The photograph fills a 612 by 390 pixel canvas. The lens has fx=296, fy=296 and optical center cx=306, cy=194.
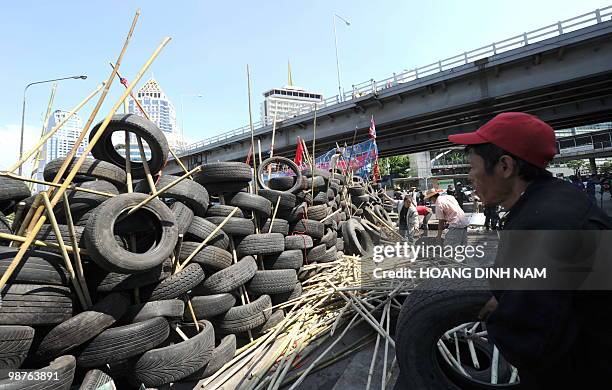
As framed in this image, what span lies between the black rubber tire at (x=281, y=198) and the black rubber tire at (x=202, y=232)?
1047 millimetres

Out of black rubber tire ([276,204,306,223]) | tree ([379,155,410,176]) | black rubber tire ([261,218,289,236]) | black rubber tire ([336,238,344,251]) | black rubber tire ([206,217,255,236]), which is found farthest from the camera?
tree ([379,155,410,176])

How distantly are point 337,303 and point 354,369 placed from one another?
3.54 ft

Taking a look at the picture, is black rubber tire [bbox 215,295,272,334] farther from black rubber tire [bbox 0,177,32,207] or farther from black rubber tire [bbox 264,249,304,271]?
black rubber tire [bbox 0,177,32,207]

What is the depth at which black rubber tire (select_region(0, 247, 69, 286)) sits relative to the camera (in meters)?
Answer: 1.92

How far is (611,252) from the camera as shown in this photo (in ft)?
3.27

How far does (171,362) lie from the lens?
89.4 inches

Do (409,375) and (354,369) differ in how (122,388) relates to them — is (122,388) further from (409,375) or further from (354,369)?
(409,375)

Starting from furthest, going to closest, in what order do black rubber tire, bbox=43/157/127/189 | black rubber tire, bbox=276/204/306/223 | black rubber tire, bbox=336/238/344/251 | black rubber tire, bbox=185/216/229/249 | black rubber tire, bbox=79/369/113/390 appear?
black rubber tire, bbox=336/238/344/251 < black rubber tire, bbox=276/204/306/223 < black rubber tire, bbox=185/216/229/249 < black rubber tire, bbox=43/157/127/189 < black rubber tire, bbox=79/369/113/390

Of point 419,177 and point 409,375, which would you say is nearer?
point 409,375

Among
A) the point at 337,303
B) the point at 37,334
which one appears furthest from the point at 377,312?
the point at 37,334

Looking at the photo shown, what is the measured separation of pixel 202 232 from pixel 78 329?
3.92ft

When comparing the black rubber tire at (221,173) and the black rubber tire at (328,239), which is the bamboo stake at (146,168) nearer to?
the black rubber tire at (221,173)

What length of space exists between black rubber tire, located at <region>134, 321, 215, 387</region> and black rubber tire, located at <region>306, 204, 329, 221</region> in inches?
105

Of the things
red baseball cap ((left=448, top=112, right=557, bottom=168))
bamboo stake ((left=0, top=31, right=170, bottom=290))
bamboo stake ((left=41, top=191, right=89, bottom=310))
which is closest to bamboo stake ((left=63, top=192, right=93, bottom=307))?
bamboo stake ((left=41, top=191, right=89, bottom=310))
